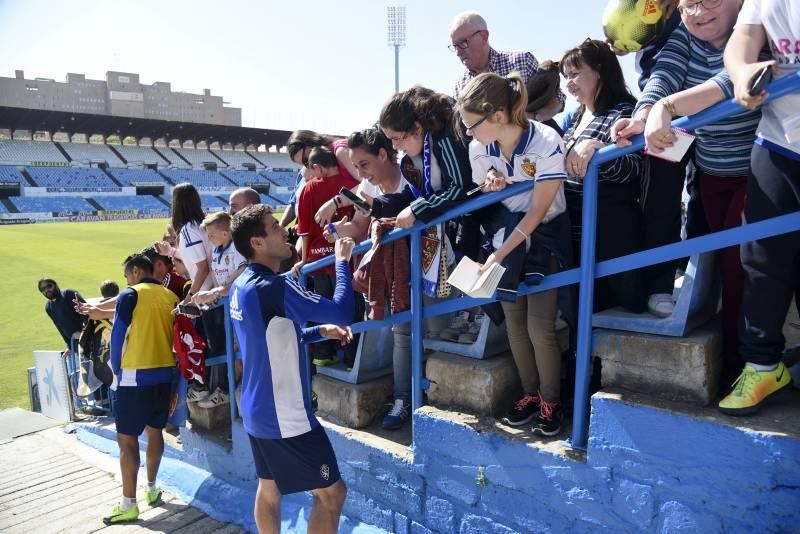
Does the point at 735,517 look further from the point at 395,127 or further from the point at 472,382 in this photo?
the point at 395,127

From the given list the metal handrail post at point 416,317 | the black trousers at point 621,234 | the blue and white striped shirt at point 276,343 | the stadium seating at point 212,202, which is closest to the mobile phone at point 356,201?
the metal handrail post at point 416,317

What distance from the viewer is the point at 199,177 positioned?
A: 4925 centimetres

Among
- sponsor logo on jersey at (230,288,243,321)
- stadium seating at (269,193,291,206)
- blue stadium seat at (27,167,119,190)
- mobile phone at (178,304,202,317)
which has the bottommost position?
mobile phone at (178,304,202,317)

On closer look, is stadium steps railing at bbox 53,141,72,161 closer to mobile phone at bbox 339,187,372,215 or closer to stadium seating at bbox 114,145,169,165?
stadium seating at bbox 114,145,169,165

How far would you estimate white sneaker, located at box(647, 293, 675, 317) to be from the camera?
2234 millimetres

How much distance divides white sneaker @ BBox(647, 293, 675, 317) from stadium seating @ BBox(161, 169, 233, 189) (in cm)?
4865

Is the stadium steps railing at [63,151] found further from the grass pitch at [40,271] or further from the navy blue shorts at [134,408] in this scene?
the navy blue shorts at [134,408]

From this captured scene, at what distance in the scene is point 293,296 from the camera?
253cm

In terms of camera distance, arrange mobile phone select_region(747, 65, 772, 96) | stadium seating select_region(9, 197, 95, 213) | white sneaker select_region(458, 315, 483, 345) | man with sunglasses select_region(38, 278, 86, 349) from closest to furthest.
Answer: mobile phone select_region(747, 65, 772, 96), white sneaker select_region(458, 315, 483, 345), man with sunglasses select_region(38, 278, 86, 349), stadium seating select_region(9, 197, 95, 213)

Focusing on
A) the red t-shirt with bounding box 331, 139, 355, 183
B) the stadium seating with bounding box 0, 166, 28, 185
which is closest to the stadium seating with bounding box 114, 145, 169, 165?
the stadium seating with bounding box 0, 166, 28, 185

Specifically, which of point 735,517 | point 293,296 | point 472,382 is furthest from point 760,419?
point 293,296

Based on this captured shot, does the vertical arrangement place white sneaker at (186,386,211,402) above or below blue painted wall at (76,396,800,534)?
below

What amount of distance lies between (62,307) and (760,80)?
7.55m

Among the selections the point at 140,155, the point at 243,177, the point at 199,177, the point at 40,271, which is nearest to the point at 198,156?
the point at 140,155
